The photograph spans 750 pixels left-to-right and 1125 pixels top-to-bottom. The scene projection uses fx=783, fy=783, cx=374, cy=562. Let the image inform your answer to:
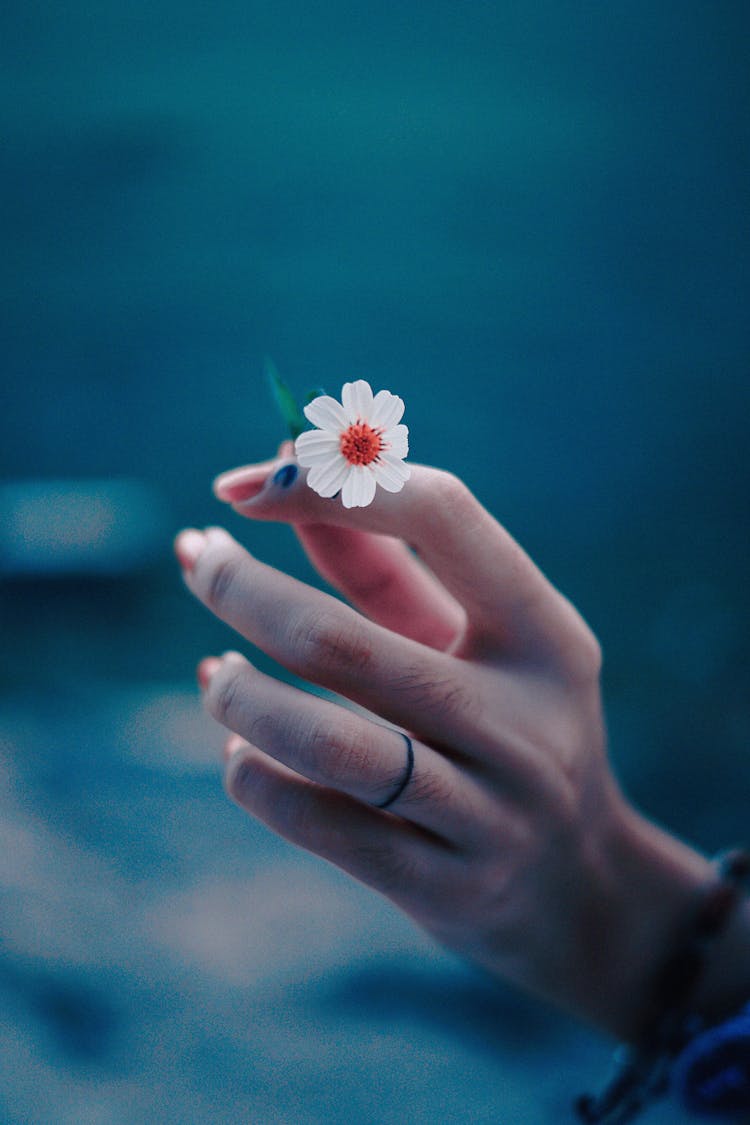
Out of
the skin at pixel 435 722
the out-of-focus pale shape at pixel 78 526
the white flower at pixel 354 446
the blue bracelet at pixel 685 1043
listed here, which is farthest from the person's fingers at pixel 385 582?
the out-of-focus pale shape at pixel 78 526

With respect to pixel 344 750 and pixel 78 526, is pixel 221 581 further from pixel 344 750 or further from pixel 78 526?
pixel 78 526

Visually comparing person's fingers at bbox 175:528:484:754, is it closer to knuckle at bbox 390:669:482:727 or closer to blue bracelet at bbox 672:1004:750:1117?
knuckle at bbox 390:669:482:727

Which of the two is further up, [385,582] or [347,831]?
[385,582]

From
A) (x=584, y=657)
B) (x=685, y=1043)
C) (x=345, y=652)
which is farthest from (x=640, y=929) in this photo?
(x=345, y=652)

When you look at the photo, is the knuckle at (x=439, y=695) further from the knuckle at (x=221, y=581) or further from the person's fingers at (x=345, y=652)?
the knuckle at (x=221, y=581)

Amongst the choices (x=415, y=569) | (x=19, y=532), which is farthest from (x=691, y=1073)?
(x=19, y=532)

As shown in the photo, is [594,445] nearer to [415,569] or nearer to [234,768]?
[415,569]
